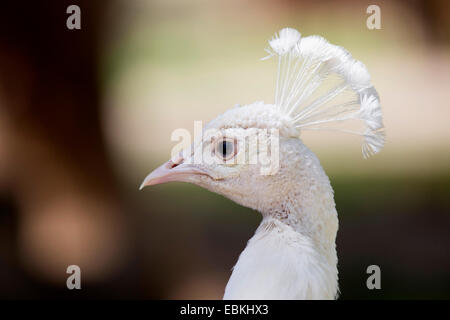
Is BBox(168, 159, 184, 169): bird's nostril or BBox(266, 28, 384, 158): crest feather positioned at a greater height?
BBox(266, 28, 384, 158): crest feather

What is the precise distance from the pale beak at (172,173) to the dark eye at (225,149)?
48 millimetres

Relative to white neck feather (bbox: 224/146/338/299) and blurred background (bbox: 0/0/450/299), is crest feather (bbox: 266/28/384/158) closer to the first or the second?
white neck feather (bbox: 224/146/338/299)

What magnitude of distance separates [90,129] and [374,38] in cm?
183

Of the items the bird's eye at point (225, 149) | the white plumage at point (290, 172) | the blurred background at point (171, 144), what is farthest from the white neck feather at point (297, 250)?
the blurred background at point (171, 144)

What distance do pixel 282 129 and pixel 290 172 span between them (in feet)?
0.25

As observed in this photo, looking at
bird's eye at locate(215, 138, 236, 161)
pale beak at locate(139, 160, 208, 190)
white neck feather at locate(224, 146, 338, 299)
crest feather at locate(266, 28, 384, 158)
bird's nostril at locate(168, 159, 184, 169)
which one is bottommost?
white neck feather at locate(224, 146, 338, 299)

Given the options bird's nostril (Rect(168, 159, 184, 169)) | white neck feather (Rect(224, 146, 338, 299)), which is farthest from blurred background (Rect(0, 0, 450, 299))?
white neck feather (Rect(224, 146, 338, 299))

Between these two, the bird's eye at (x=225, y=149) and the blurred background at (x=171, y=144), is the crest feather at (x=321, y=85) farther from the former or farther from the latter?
the blurred background at (x=171, y=144)

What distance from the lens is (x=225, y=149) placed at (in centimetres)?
92

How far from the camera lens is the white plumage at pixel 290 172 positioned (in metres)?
0.87

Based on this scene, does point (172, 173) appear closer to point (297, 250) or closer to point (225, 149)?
point (225, 149)

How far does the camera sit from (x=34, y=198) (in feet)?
7.23

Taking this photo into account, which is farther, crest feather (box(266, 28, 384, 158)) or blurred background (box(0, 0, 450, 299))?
blurred background (box(0, 0, 450, 299))

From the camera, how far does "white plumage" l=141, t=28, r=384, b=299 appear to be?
0.87 metres
